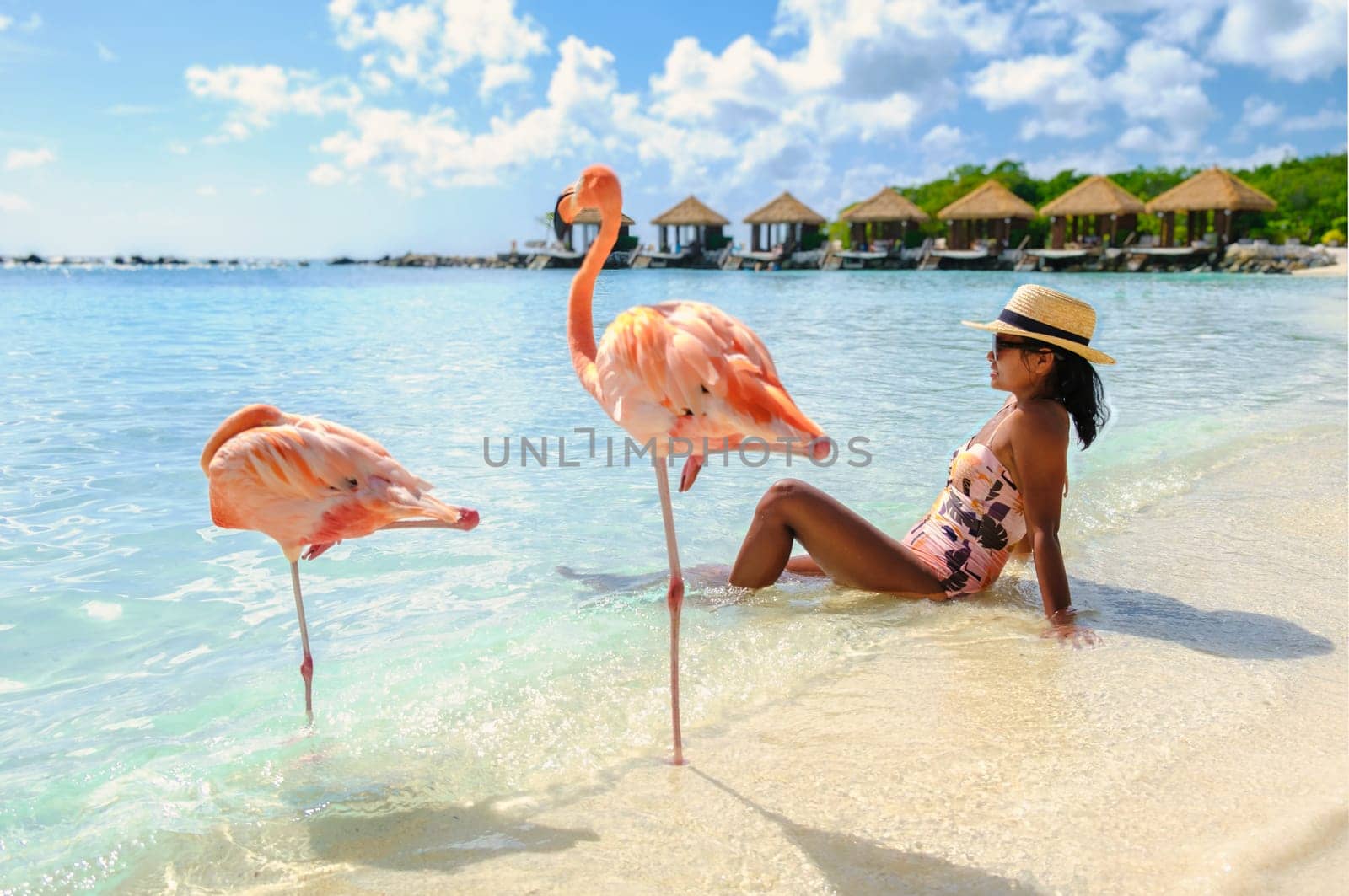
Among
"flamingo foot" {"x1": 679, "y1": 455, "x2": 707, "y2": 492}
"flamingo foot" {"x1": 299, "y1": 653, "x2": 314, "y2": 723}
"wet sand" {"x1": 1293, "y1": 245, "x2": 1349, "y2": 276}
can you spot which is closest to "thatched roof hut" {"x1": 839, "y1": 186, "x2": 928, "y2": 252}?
"wet sand" {"x1": 1293, "y1": 245, "x2": 1349, "y2": 276}

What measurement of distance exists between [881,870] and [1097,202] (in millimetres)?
51436

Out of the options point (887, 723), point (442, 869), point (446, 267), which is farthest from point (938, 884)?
point (446, 267)

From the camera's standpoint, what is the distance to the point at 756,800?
2486mm

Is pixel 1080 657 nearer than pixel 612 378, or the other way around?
pixel 612 378

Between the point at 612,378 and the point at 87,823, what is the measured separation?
196 cm

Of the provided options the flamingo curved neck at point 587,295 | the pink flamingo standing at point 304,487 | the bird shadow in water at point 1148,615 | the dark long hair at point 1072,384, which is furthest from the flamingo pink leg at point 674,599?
the dark long hair at point 1072,384

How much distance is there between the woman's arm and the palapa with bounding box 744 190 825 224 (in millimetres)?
53994

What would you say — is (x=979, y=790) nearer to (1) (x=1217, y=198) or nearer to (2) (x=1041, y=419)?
(2) (x=1041, y=419)

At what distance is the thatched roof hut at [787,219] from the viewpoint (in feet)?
183

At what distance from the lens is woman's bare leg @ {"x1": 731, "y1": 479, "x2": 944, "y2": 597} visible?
12.6 feet

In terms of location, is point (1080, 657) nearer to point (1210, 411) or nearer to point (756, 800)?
point (756, 800)

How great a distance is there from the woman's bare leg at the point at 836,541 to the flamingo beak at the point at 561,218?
1.45 metres

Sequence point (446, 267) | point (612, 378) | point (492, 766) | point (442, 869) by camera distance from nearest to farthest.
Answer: point (442, 869) → point (612, 378) → point (492, 766) → point (446, 267)

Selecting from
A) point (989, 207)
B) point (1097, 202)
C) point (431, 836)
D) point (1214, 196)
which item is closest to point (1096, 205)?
Answer: point (1097, 202)
